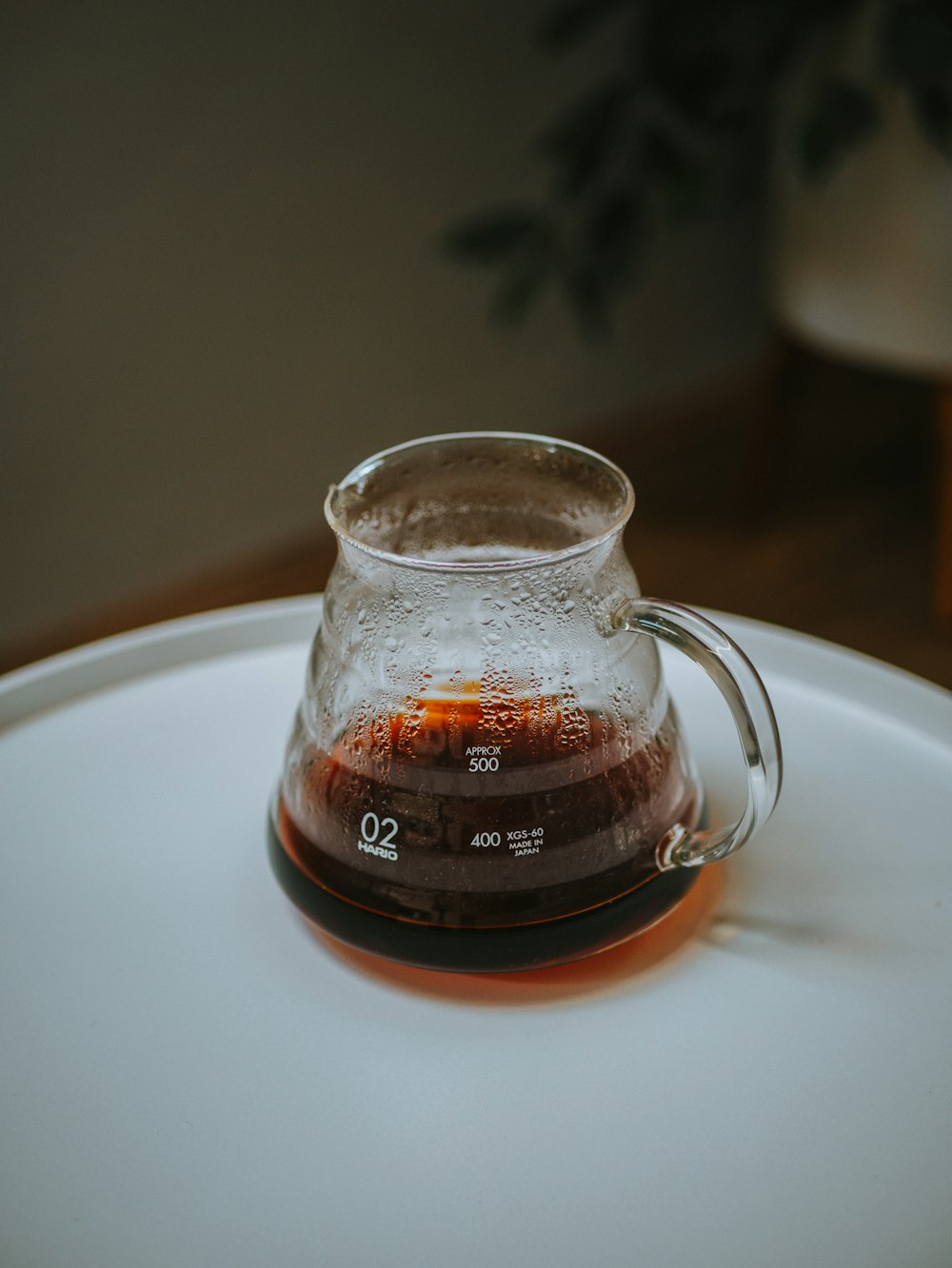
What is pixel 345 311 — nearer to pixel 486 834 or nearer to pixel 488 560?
pixel 488 560

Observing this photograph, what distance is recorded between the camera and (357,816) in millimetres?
476

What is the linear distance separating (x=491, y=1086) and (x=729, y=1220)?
95mm

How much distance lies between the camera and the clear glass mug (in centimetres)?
46

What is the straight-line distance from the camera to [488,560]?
0.60m

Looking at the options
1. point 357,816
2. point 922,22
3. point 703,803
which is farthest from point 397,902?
point 922,22

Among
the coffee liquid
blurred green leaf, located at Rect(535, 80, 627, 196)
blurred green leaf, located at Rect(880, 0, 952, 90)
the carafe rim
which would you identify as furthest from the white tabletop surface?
blurred green leaf, located at Rect(535, 80, 627, 196)

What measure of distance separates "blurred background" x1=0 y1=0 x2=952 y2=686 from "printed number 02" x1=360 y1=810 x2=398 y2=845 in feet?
3.13

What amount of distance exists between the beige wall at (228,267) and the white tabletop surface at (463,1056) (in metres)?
0.92

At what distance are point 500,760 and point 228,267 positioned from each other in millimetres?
1188

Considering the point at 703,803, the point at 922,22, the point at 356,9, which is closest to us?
the point at 703,803

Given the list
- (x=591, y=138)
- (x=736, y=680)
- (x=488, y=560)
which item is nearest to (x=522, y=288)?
(x=591, y=138)

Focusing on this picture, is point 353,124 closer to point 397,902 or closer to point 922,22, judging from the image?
point 922,22

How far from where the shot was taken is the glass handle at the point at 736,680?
451 mm

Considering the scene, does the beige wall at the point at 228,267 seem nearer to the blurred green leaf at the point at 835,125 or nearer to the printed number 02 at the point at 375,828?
the blurred green leaf at the point at 835,125
